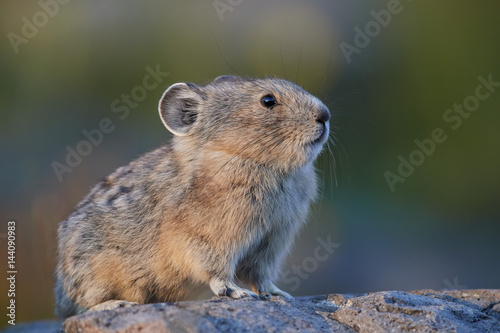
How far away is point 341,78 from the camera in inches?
525

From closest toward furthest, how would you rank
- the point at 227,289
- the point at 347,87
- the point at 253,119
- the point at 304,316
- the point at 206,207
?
the point at 304,316 < the point at 227,289 < the point at 206,207 < the point at 253,119 < the point at 347,87

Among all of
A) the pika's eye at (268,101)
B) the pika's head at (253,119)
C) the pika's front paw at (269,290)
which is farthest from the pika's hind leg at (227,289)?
the pika's eye at (268,101)

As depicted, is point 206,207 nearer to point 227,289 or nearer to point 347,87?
point 227,289

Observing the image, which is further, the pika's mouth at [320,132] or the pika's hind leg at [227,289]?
the pika's mouth at [320,132]

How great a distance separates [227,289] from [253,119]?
1603mm

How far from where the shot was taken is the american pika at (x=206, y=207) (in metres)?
6.66

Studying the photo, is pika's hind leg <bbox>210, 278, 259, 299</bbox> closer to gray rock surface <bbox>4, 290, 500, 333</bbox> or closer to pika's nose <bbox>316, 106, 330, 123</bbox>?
gray rock surface <bbox>4, 290, 500, 333</bbox>

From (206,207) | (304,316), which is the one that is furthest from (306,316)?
(206,207)

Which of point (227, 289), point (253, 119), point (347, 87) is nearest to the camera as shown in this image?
point (227, 289)

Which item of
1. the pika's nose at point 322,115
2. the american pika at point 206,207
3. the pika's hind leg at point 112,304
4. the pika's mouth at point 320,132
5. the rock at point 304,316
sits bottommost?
the pika's hind leg at point 112,304

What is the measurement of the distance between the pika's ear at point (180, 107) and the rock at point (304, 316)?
2.01 metres

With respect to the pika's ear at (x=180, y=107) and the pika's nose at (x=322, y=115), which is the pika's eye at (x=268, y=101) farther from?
the pika's ear at (x=180, y=107)

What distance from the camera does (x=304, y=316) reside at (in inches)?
223

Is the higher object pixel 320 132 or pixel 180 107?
pixel 180 107
